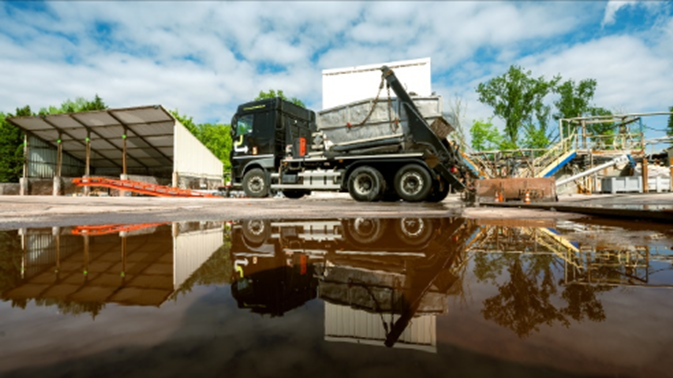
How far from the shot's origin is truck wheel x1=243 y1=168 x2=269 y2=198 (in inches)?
495

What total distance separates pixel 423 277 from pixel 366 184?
878 centimetres

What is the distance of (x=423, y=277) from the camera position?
1540 millimetres

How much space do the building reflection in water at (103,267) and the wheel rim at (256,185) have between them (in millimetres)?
9483

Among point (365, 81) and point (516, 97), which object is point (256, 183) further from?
point (516, 97)

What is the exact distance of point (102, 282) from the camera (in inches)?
59.9

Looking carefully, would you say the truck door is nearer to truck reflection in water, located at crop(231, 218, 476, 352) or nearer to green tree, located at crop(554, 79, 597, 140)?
truck reflection in water, located at crop(231, 218, 476, 352)

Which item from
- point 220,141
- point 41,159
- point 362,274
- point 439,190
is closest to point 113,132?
point 41,159

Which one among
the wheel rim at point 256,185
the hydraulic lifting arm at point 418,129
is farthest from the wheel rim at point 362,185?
the wheel rim at point 256,185

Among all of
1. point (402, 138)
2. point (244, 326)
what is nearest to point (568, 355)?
point (244, 326)

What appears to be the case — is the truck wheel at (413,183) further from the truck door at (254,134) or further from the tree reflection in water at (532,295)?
the tree reflection in water at (532,295)

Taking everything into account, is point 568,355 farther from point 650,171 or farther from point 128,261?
point 650,171

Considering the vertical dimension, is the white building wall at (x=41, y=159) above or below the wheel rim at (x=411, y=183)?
above

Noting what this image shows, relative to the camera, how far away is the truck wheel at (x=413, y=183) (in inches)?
368

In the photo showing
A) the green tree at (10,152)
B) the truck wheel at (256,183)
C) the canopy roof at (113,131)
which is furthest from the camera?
the green tree at (10,152)
